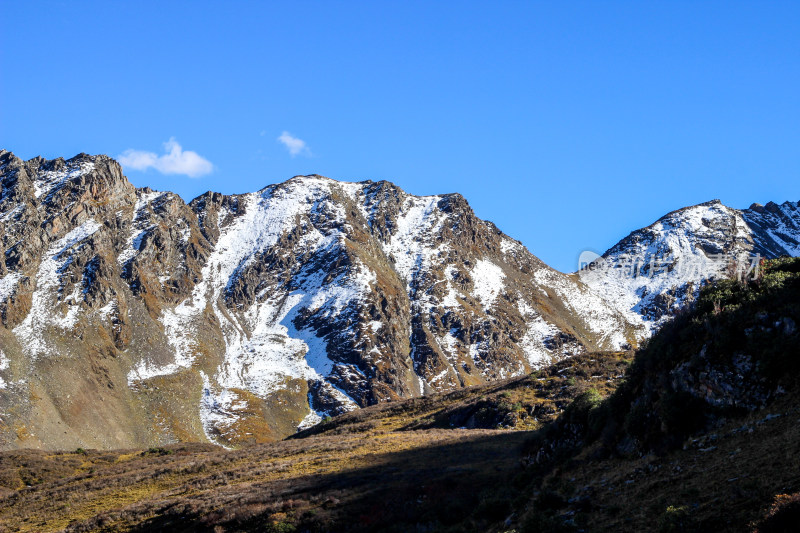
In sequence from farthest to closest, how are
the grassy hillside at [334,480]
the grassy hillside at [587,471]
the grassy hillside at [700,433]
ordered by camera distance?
the grassy hillside at [334,480]
the grassy hillside at [587,471]
the grassy hillside at [700,433]

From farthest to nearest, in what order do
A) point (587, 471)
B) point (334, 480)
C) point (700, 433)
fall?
point (334, 480)
point (587, 471)
point (700, 433)

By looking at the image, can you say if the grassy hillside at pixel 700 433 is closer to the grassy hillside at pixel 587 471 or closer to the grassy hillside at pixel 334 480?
the grassy hillside at pixel 587 471

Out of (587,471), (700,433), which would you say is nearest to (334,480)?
(587,471)

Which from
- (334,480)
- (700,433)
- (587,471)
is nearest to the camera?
(700,433)

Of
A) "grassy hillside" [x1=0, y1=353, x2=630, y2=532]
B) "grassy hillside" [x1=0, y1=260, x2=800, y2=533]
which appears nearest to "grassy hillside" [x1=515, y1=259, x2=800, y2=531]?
"grassy hillside" [x1=0, y1=260, x2=800, y2=533]

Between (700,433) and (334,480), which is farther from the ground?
(700,433)

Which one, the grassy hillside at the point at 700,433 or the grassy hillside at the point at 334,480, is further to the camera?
the grassy hillside at the point at 334,480

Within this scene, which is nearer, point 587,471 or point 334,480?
point 587,471

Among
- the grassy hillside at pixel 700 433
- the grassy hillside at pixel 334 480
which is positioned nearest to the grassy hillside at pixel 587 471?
the grassy hillside at pixel 700 433

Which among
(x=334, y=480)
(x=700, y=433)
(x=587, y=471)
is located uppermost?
(x=700, y=433)

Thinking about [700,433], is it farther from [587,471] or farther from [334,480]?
[334,480]

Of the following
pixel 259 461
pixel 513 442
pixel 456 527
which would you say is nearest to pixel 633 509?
pixel 456 527

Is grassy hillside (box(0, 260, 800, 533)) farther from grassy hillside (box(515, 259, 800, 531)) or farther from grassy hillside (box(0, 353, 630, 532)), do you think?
grassy hillside (box(0, 353, 630, 532))

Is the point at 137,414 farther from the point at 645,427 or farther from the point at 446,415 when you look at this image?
the point at 645,427
